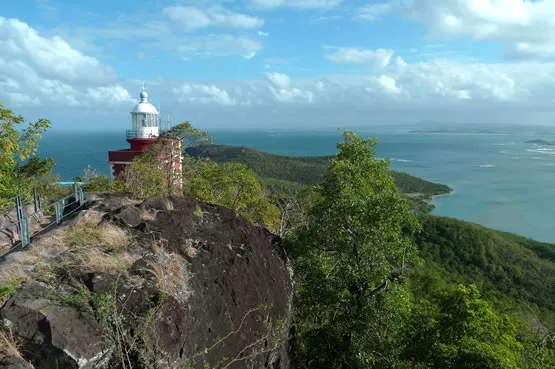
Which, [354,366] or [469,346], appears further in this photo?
[354,366]

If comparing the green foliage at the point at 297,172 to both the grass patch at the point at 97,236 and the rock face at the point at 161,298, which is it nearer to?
the rock face at the point at 161,298

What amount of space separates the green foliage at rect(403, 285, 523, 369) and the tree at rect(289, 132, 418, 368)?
0.51 metres

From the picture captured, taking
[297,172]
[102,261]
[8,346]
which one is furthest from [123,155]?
[297,172]

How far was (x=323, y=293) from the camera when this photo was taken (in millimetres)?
8289

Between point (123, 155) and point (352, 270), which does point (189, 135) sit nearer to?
point (123, 155)

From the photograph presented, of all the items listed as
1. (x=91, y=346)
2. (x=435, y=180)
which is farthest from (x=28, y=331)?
(x=435, y=180)

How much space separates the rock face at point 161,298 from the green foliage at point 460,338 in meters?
2.71

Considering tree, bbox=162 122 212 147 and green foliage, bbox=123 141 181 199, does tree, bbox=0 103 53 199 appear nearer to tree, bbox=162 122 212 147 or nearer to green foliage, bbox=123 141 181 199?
green foliage, bbox=123 141 181 199

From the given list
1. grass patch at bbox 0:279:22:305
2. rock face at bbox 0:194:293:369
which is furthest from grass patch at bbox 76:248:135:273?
grass patch at bbox 0:279:22:305

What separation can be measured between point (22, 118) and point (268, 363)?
7741mm

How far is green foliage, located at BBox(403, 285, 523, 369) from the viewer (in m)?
6.21

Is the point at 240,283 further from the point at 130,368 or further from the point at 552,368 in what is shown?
the point at 552,368

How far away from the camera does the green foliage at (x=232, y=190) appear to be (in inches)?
570

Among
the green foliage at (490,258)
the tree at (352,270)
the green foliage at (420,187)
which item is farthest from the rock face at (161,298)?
the green foliage at (420,187)
